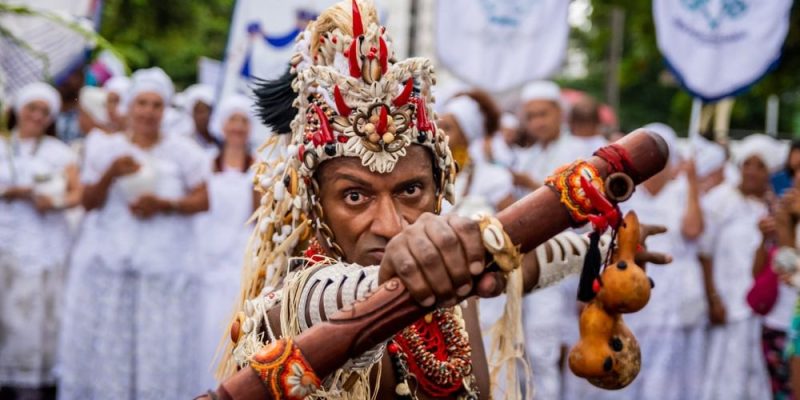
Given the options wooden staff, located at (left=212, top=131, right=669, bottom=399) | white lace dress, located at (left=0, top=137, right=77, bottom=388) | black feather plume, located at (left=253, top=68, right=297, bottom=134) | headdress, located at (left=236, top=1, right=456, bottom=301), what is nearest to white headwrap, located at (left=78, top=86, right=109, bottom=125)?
white lace dress, located at (left=0, top=137, right=77, bottom=388)

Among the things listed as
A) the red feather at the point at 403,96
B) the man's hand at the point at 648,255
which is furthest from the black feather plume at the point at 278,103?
the man's hand at the point at 648,255

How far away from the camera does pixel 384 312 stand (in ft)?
6.66

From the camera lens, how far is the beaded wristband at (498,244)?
200 cm

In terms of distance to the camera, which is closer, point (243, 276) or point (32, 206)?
point (243, 276)

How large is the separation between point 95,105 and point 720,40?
200 inches

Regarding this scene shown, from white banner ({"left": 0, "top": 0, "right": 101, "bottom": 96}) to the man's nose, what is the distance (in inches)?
148

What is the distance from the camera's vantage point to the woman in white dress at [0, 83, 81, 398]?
26.4ft

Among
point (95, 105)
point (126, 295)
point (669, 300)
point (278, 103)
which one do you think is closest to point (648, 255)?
point (278, 103)

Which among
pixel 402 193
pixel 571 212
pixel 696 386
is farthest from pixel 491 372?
pixel 696 386

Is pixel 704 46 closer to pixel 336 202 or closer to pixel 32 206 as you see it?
pixel 32 206

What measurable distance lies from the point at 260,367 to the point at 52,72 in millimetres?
6225

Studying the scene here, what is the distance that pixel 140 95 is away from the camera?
24.8 ft

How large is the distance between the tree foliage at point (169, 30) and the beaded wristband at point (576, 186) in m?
14.5

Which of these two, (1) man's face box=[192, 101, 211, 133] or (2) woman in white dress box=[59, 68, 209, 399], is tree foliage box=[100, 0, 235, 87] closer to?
(1) man's face box=[192, 101, 211, 133]
